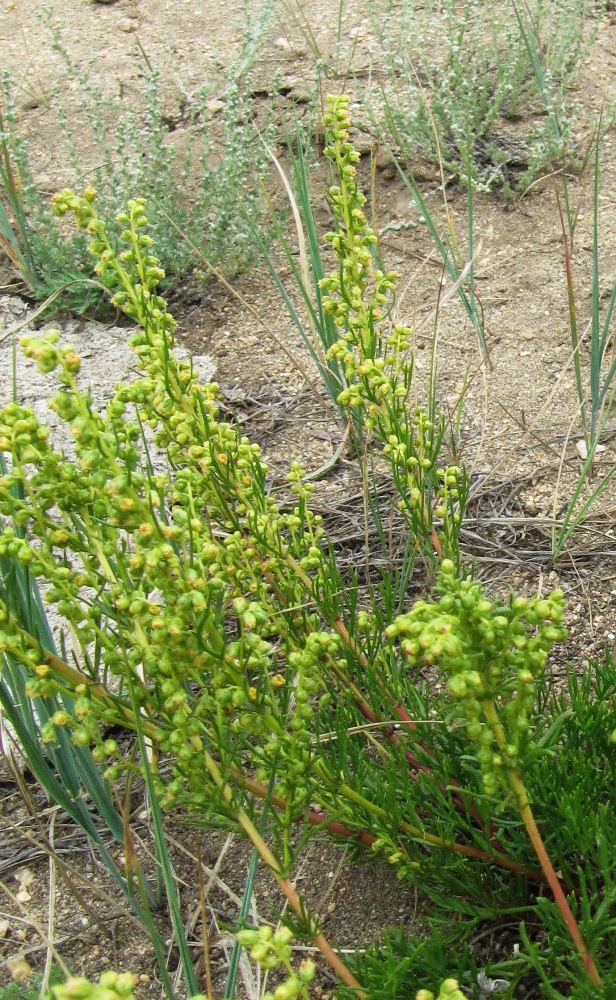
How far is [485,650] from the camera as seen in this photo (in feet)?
4.19

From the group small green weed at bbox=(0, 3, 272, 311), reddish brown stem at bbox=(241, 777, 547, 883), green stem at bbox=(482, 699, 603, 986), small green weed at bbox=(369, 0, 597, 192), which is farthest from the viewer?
small green weed at bbox=(369, 0, 597, 192)

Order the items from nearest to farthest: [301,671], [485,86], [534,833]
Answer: [534,833] < [301,671] < [485,86]

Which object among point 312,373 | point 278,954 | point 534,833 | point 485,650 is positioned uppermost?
point 485,650

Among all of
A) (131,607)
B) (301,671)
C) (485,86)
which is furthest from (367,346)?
(485,86)

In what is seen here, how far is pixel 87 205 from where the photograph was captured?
174cm

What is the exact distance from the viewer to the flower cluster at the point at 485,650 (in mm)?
1175

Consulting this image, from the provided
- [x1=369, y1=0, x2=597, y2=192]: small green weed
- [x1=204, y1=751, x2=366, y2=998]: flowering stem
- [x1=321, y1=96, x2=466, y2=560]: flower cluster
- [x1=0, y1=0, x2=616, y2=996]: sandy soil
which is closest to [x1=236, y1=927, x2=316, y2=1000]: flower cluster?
[x1=204, y1=751, x2=366, y2=998]: flowering stem

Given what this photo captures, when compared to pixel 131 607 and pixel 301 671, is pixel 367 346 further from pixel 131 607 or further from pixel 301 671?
pixel 131 607

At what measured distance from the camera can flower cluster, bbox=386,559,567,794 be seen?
3.85 ft

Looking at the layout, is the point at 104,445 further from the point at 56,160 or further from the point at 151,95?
the point at 56,160

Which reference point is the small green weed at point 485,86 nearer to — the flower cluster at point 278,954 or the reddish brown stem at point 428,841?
the reddish brown stem at point 428,841

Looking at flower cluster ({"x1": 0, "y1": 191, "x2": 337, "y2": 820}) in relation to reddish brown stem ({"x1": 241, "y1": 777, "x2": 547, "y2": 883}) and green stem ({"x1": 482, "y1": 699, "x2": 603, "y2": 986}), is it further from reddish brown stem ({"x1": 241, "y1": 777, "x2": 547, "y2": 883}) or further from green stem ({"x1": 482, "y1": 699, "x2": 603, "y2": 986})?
green stem ({"x1": 482, "y1": 699, "x2": 603, "y2": 986})

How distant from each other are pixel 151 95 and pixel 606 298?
212 cm

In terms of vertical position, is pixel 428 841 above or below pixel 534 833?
below
